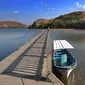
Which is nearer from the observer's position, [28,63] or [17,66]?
[17,66]


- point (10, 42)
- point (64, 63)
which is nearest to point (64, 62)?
point (64, 63)

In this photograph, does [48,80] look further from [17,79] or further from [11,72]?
[11,72]

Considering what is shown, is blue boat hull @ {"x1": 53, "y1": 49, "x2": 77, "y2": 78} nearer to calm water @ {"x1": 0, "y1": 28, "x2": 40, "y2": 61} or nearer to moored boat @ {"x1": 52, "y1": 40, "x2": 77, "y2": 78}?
moored boat @ {"x1": 52, "y1": 40, "x2": 77, "y2": 78}

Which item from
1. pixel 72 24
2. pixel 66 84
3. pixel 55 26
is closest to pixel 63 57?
pixel 66 84

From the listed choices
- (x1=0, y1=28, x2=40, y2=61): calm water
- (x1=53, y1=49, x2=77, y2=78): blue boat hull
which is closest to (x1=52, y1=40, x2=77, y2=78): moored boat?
(x1=53, y1=49, x2=77, y2=78): blue boat hull

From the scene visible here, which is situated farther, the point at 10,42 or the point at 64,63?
the point at 10,42

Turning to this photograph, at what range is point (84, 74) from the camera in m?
15.5

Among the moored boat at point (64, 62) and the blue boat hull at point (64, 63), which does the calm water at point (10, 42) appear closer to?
the moored boat at point (64, 62)

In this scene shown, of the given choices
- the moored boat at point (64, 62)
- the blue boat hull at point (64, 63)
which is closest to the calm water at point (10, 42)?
the moored boat at point (64, 62)

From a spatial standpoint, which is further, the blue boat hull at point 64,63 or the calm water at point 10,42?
the calm water at point 10,42

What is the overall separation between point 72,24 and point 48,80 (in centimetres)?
11255

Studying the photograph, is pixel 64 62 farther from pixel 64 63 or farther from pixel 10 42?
pixel 10 42

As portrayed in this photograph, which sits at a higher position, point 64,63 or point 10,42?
point 64,63

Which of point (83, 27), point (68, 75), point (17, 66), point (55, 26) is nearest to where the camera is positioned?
point (17, 66)
